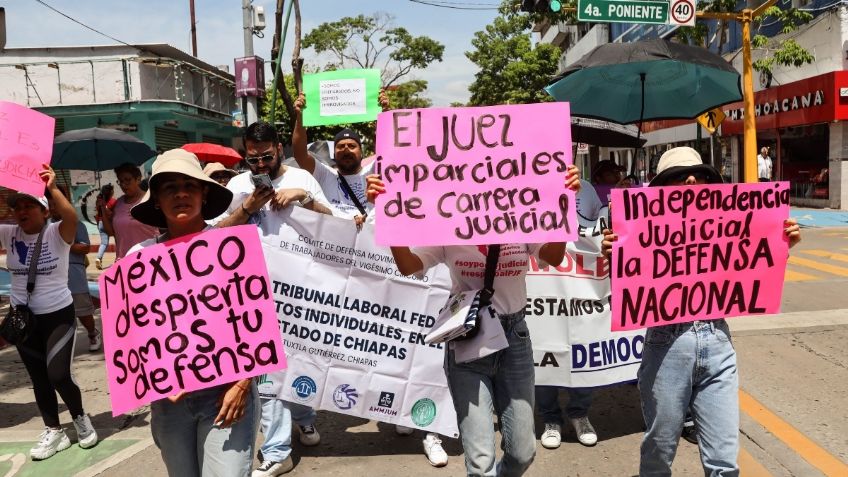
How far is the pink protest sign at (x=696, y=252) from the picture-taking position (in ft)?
9.64

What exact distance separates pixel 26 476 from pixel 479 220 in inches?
125

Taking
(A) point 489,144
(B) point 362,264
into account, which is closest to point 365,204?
(B) point 362,264

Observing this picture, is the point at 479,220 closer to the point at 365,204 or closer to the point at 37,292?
the point at 365,204

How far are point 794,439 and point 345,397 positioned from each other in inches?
105

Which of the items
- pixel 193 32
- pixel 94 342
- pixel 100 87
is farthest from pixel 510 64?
pixel 94 342

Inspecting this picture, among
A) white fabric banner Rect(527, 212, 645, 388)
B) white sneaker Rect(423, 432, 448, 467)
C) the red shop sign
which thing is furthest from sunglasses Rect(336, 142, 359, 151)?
the red shop sign

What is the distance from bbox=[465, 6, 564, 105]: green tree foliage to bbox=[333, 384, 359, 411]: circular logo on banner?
38.3m

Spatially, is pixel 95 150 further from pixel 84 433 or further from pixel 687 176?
pixel 687 176

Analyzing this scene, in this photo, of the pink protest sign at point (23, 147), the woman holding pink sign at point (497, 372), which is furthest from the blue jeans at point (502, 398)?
the pink protest sign at point (23, 147)

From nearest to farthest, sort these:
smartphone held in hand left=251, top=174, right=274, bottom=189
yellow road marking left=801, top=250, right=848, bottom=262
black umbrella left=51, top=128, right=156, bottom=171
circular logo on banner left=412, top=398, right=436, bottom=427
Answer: smartphone held in hand left=251, top=174, right=274, bottom=189, circular logo on banner left=412, top=398, right=436, bottom=427, black umbrella left=51, top=128, right=156, bottom=171, yellow road marking left=801, top=250, right=848, bottom=262

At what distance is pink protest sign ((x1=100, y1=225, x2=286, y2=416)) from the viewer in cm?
254

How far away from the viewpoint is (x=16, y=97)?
21578 millimetres

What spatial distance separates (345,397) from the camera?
4.25 m

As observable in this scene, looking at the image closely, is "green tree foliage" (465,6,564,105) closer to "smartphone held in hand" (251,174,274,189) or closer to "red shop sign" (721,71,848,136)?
"red shop sign" (721,71,848,136)
